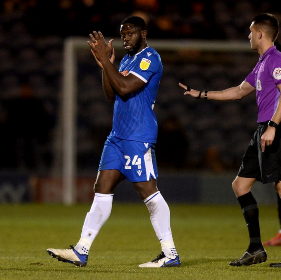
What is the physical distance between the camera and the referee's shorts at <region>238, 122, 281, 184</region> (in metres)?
6.05

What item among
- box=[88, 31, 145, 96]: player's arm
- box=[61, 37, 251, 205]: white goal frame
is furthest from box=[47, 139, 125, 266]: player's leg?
box=[61, 37, 251, 205]: white goal frame

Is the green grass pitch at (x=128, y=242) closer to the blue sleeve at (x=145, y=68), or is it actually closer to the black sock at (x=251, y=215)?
the black sock at (x=251, y=215)

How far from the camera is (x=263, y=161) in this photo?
6.08 metres

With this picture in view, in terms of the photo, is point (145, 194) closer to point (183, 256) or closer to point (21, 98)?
point (183, 256)

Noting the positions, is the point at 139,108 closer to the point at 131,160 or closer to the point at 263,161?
the point at 131,160

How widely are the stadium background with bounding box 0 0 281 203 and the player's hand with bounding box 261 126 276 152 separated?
922cm

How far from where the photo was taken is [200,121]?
56.3 ft

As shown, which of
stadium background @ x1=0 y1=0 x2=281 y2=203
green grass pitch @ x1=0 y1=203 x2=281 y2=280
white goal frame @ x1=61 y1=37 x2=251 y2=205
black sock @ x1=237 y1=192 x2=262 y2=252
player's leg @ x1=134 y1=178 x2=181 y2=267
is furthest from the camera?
stadium background @ x1=0 y1=0 x2=281 y2=203

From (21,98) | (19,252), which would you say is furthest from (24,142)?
(19,252)

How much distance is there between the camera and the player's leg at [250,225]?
6215mm

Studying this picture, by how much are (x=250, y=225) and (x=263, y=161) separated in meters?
0.60

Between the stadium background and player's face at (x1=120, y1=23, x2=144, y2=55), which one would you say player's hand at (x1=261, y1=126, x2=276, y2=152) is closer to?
player's face at (x1=120, y1=23, x2=144, y2=55)

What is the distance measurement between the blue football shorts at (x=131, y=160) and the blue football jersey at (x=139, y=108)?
2.5 inches

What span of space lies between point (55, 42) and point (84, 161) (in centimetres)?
310
